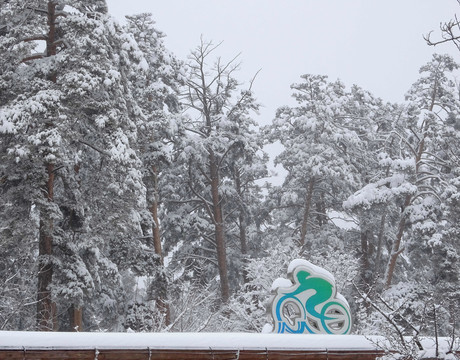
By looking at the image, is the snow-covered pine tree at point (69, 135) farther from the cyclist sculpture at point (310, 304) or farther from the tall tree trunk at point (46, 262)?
the cyclist sculpture at point (310, 304)

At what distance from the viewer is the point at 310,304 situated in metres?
10.1

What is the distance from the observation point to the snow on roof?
17.8 ft

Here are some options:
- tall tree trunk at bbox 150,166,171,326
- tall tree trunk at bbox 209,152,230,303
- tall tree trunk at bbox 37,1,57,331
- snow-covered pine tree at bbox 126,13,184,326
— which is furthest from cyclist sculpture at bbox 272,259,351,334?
tall tree trunk at bbox 209,152,230,303

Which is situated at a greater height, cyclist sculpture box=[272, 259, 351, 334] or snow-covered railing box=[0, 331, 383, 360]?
cyclist sculpture box=[272, 259, 351, 334]

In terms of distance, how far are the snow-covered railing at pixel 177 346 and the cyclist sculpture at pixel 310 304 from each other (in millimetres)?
2942

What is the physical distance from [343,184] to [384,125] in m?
4.78

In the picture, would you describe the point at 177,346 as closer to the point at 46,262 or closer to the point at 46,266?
the point at 46,262

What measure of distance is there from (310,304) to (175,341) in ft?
15.1

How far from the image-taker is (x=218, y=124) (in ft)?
88.9

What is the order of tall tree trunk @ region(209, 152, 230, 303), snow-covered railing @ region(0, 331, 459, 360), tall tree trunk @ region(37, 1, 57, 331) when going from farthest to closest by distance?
→ tall tree trunk @ region(209, 152, 230, 303) → tall tree trunk @ region(37, 1, 57, 331) → snow-covered railing @ region(0, 331, 459, 360)

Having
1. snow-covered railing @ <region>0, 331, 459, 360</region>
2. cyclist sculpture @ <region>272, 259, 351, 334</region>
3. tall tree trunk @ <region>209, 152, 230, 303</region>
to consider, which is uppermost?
tall tree trunk @ <region>209, 152, 230, 303</region>

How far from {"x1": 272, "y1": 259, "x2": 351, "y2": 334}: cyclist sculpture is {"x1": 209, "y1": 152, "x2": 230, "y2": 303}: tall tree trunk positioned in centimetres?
1556

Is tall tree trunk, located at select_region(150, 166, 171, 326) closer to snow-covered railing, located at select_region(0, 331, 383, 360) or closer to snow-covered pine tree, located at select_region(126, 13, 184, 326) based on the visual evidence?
snow-covered pine tree, located at select_region(126, 13, 184, 326)

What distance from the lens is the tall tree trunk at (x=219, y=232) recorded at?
25859mm
